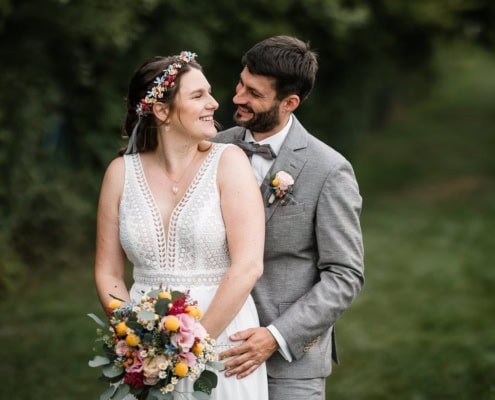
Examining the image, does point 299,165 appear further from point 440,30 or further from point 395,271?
point 440,30

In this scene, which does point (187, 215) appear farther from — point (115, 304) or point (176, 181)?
point (115, 304)

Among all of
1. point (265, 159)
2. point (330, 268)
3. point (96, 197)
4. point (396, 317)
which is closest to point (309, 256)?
point (330, 268)

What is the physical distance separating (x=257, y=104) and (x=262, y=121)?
83mm

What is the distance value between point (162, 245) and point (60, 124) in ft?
23.9

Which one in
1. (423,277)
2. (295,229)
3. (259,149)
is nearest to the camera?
(295,229)

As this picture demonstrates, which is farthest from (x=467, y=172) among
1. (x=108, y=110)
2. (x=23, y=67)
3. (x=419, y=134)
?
(x=23, y=67)

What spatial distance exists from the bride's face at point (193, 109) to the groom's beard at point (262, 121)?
32 cm

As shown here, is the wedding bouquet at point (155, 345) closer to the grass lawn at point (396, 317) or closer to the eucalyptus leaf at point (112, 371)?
the eucalyptus leaf at point (112, 371)

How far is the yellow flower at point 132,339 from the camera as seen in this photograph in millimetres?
2920

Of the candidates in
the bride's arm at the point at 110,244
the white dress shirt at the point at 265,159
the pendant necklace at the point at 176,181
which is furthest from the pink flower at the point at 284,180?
the bride's arm at the point at 110,244

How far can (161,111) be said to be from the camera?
3.41 m

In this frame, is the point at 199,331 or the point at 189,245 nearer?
the point at 199,331

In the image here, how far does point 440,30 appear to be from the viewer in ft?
64.4

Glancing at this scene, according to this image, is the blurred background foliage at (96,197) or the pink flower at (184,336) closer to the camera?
the pink flower at (184,336)
